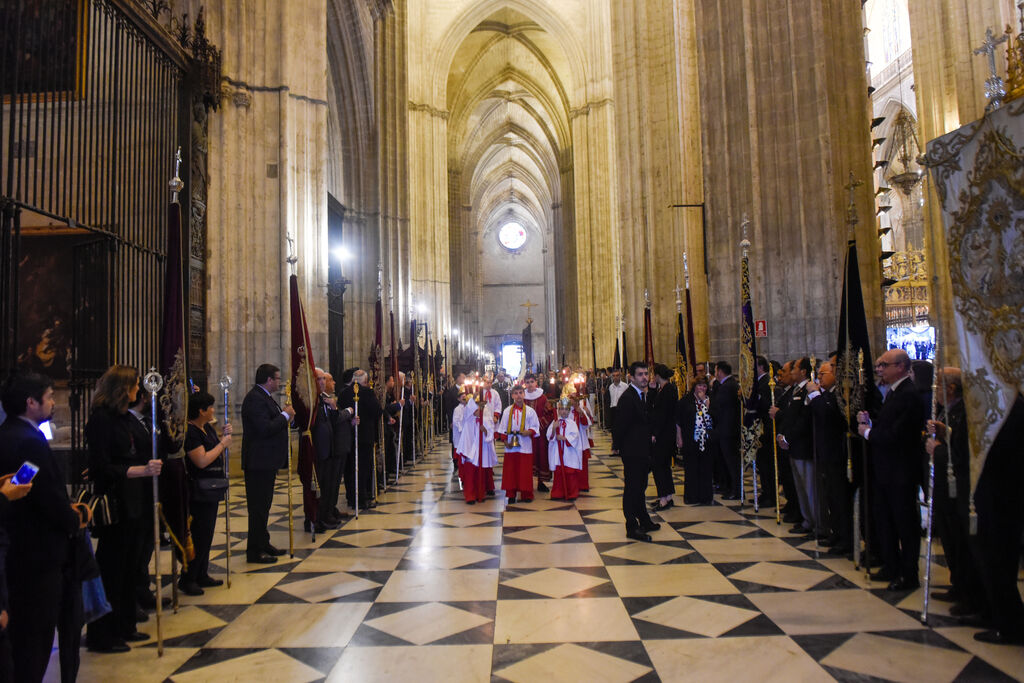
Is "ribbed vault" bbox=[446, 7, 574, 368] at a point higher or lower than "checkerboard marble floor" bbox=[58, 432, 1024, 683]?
higher

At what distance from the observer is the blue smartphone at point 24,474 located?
2.64 meters

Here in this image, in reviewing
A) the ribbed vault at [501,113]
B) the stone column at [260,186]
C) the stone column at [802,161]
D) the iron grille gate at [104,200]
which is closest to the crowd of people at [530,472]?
the stone column at [802,161]

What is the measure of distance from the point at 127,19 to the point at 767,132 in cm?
771

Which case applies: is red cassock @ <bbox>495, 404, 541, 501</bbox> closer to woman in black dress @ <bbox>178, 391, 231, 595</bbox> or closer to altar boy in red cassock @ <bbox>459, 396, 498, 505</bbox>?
altar boy in red cassock @ <bbox>459, 396, 498, 505</bbox>

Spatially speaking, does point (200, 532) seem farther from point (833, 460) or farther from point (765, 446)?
point (765, 446)

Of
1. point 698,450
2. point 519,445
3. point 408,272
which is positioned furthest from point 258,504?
point 408,272

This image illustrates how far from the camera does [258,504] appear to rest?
5527 millimetres

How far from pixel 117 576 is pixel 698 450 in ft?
19.0

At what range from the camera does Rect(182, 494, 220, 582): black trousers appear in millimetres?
4840

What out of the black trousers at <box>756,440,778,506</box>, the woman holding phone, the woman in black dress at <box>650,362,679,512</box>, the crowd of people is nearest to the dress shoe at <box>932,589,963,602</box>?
the crowd of people

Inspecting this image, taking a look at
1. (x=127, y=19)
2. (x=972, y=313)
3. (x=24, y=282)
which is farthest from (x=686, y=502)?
(x=24, y=282)

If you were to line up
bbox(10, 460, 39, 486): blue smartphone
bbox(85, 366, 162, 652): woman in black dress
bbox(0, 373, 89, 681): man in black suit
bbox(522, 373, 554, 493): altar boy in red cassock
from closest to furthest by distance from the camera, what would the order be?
bbox(10, 460, 39, 486): blue smartphone, bbox(0, 373, 89, 681): man in black suit, bbox(85, 366, 162, 652): woman in black dress, bbox(522, 373, 554, 493): altar boy in red cassock

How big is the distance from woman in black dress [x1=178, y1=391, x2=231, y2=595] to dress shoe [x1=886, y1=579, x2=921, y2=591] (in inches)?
171

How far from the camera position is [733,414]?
298 inches
